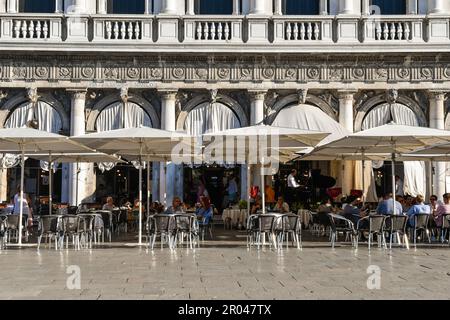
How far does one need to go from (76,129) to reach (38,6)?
4.53m

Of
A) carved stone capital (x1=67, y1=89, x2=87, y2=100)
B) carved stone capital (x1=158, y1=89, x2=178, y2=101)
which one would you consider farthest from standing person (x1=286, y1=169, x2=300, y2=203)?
carved stone capital (x1=67, y1=89, x2=87, y2=100)

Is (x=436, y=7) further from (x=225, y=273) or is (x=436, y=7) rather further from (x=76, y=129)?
(x=225, y=273)

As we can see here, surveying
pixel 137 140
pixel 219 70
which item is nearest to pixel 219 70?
pixel 219 70

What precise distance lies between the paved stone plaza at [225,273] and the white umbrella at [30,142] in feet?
7.54

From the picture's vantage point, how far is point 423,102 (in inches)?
877

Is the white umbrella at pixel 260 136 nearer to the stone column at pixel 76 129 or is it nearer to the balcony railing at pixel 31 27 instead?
the stone column at pixel 76 129

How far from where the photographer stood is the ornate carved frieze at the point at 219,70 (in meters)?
21.8

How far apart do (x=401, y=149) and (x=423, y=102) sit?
514cm

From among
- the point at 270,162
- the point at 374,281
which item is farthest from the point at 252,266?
the point at 270,162

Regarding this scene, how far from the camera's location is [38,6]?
23.1 m

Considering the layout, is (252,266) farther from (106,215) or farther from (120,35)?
(120,35)

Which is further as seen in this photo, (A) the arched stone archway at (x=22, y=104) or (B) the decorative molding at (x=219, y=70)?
(A) the arched stone archway at (x=22, y=104)

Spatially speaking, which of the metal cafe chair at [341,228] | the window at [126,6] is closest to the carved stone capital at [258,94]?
the window at [126,6]

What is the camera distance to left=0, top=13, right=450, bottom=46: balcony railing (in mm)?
21844
